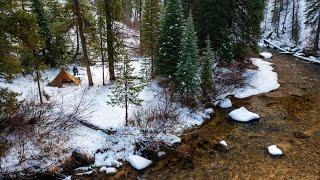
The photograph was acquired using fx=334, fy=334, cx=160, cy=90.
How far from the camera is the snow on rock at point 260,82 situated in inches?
1152

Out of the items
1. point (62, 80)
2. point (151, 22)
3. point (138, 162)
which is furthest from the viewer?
point (151, 22)

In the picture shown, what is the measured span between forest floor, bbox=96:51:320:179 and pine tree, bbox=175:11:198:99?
9.65 ft

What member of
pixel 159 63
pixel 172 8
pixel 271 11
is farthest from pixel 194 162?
pixel 271 11

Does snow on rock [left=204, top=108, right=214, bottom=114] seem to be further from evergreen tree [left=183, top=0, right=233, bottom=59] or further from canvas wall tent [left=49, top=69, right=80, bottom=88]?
canvas wall tent [left=49, top=69, right=80, bottom=88]

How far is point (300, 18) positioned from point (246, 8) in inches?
1038

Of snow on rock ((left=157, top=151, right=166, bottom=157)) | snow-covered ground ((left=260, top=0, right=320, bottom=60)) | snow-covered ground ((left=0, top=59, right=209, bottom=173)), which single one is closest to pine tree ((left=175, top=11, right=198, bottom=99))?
snow-covered ground ((left=0, top=59, right=209, bottom=173))

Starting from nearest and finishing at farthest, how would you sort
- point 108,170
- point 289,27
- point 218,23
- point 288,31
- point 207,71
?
point 108,170 < point 207,71 < point 218,23 < point 288,31 < point 289,27

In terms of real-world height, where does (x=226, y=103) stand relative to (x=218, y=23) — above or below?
below

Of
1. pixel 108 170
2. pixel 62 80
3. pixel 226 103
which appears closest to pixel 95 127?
pixel 108 170

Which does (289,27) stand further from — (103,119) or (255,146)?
(103,119)

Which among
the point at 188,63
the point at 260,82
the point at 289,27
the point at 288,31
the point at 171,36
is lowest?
the point at 260,82

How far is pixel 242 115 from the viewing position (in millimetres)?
24156

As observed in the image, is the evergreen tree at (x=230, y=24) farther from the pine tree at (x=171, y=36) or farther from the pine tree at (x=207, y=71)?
the pine tree at (x=207, y=71)

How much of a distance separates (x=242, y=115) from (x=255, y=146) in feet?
13.5
